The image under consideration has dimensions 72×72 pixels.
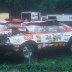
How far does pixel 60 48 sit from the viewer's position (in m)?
13.8

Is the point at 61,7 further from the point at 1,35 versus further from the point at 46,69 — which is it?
the point at 46,69

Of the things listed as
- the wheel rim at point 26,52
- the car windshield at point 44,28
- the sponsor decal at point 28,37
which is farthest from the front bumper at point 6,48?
the car windshield at point 44,28

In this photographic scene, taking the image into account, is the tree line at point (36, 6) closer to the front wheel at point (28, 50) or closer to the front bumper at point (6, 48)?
the front wheel at point (28, 50)

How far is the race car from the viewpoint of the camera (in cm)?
1280

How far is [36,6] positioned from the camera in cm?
2872

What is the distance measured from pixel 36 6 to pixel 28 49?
16024 mm

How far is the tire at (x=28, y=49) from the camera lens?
42.2ft

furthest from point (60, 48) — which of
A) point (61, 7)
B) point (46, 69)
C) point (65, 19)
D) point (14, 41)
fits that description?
point (61, 7)

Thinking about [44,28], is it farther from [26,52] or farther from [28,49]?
[26,52]

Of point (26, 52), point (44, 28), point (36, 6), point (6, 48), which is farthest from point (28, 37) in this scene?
point (36, 6)

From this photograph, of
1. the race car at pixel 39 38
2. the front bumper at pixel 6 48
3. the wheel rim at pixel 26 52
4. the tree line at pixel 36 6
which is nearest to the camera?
the front bumper at pixel 6 48

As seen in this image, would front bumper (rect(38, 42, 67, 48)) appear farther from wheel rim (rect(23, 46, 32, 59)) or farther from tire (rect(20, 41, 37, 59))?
wheel rim (rect(23, 46, 32, 59))

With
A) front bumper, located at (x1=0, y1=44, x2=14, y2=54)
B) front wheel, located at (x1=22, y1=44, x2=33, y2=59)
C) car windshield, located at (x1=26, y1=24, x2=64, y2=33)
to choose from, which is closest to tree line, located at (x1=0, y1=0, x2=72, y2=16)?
car windshield, located at (x1=26, y1=24, x2=64, y2=33)

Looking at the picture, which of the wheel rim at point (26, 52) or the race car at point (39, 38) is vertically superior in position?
the race car at point (39, 38)
